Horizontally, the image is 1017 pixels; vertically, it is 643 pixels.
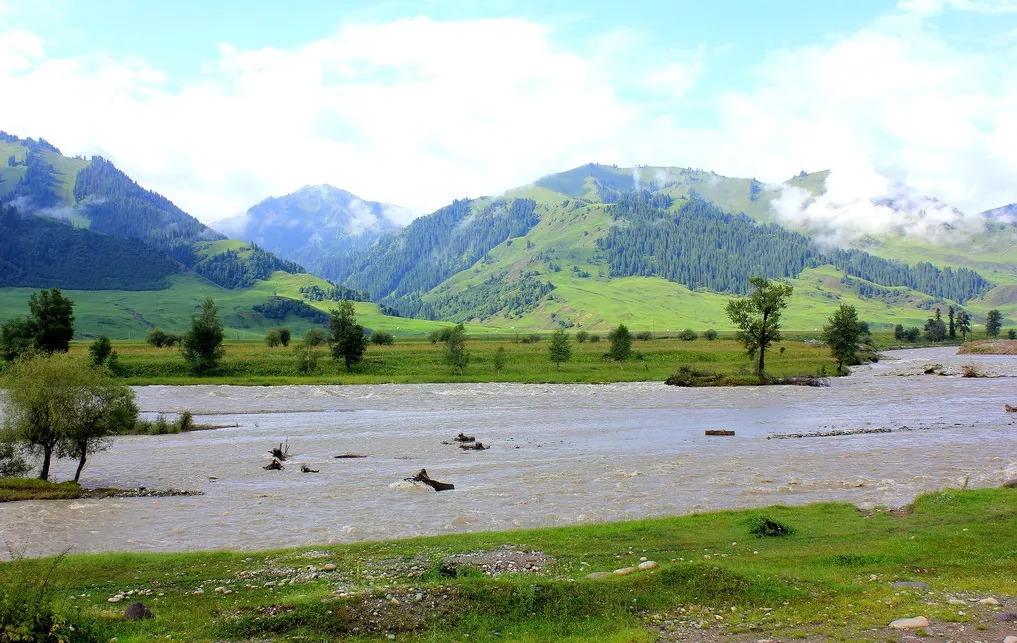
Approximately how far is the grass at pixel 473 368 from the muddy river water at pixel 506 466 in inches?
1186

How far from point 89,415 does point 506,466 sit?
25656mm

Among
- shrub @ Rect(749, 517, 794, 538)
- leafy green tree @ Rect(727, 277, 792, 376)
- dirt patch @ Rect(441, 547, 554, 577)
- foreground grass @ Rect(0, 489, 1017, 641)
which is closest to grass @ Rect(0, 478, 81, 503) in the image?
foreground grass @ Rect(0, 489, 1017, 641)

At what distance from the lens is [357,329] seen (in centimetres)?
14138

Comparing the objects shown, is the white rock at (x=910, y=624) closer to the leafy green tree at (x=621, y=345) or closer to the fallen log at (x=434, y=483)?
the fallen log at (x=434, y=483)

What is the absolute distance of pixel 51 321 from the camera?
414 ft

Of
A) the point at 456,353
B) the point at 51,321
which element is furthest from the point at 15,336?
the point at 456,353

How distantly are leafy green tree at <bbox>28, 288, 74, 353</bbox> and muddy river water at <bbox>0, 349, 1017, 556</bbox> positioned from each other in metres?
44.3

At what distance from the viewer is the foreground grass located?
17.1m

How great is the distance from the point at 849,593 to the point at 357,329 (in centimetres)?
12835

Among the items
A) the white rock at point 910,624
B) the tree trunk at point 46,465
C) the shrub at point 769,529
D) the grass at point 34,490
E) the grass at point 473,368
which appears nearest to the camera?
the white rock at point 910,624

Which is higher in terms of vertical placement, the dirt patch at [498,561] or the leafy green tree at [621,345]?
the leafy green tree at [621,345]

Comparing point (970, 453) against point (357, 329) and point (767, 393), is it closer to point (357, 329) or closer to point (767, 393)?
point (767, 393)

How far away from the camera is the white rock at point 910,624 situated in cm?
1579

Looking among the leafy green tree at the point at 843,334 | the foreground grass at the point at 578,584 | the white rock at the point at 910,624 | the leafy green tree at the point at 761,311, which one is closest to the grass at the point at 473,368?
the leafy green tree at the point at 843,334
